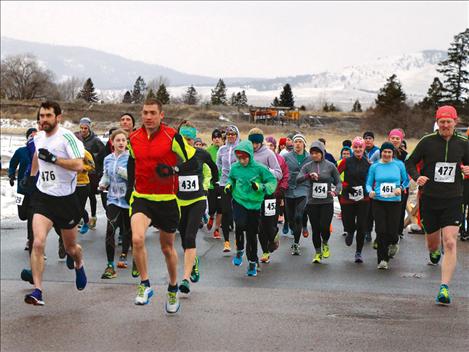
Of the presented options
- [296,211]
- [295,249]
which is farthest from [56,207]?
[295,249]

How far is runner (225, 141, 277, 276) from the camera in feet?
28.0

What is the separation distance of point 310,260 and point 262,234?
142 cm

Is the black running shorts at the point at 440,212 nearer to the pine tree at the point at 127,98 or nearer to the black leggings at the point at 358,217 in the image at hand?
the black leggings at the point at 358,217

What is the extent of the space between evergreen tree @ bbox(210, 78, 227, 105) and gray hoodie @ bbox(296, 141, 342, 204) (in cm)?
175

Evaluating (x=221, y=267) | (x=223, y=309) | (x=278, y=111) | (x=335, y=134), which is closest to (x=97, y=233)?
(x=221, y=267)

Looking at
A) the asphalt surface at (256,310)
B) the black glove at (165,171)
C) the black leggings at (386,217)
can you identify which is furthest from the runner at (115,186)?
the black leggings at (386,217)

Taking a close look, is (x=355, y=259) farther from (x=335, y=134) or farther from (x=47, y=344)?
(x=335, y=134)

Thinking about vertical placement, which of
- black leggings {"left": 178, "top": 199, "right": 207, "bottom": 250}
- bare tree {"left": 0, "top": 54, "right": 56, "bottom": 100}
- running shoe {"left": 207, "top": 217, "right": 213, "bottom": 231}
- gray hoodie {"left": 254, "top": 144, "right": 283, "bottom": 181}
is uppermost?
bare tree {"left": 0, "top": 54, "right": 56, "bottom": 100}

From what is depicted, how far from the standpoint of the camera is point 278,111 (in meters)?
10.2

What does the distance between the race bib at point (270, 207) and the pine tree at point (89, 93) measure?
293 cm

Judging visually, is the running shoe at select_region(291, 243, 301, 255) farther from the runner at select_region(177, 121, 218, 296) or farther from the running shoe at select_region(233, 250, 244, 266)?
the runner at select_region(177, 121, 218, 296)

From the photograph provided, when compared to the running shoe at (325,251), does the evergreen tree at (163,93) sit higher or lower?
higher

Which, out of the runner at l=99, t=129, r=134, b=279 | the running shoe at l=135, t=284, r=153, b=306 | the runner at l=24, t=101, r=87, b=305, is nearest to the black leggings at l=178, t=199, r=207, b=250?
the runner at l=99, t=129, r=134, b=279

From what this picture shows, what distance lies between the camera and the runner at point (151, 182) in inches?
233
